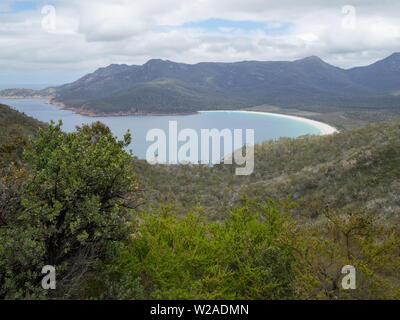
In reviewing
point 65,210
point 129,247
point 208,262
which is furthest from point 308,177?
point 65,210

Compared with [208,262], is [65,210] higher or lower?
higher

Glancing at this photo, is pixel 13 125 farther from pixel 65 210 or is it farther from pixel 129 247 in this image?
pixel 65 210

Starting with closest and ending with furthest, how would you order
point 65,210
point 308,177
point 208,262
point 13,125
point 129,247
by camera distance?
1. point 65,210
2. point 208,262
3. point 129,247
4. point 308,177
5. point 13,125

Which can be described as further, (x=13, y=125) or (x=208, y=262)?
(x=13, y=125)

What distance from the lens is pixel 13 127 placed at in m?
26.2

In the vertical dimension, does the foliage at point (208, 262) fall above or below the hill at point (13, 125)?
below

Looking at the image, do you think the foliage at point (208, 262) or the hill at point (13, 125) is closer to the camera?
the foliage at point (208, 262)

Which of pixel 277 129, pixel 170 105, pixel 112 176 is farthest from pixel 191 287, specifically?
pixel 170 105

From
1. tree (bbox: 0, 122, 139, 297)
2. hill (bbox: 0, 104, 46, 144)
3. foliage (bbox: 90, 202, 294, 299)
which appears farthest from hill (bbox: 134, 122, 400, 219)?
hill (bbox: 0, 104, 46, 144)

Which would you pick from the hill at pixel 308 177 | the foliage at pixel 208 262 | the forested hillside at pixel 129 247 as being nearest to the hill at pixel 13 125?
the hill at pixel 308 177

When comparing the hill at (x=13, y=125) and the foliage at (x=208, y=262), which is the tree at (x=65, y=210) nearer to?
the foliage at (x=208, y=262)

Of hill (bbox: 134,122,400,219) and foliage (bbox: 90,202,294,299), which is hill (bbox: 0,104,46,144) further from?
foliage (bbox: 90,202,294,299)

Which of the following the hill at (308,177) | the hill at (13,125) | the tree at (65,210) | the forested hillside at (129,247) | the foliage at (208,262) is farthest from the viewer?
the hill at (13,125)
